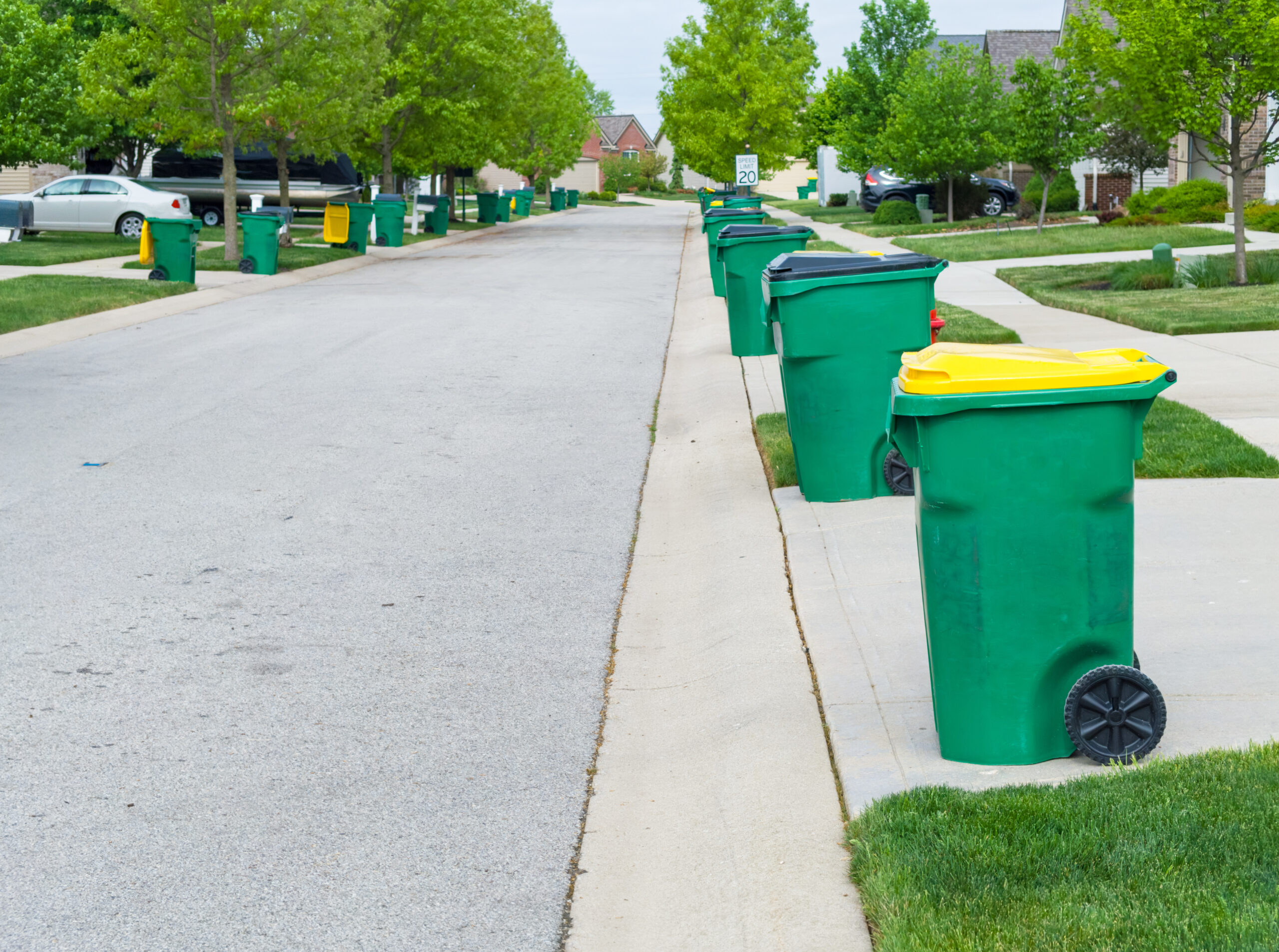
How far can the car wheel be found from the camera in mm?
28734

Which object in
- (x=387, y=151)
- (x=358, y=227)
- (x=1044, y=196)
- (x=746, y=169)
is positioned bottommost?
(x=358, y=227)

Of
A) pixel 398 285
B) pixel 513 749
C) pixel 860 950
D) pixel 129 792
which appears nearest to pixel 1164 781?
pixel 860 950

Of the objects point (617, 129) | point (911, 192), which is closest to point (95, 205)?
point (911, 192)

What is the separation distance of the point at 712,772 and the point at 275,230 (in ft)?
66.6

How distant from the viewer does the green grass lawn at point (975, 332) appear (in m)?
12.8

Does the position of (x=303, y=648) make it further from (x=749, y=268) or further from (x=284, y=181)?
(x=284, y=181)

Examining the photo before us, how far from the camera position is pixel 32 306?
16.6 metres

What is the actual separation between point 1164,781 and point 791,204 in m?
58.8

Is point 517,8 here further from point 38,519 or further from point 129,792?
point 129,792

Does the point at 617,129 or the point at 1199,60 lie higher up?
→ the point at 617,129

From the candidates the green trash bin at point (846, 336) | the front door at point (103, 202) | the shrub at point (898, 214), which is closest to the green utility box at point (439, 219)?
the front door at point (103, 202)

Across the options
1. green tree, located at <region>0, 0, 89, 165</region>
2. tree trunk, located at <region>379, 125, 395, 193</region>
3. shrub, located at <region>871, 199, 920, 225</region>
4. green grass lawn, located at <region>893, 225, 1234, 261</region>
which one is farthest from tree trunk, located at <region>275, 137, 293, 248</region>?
shrub, located at <region>871, 199, 920, 225</region>

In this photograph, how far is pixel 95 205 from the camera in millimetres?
28641

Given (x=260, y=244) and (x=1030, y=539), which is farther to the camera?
(x=260, y=244)
